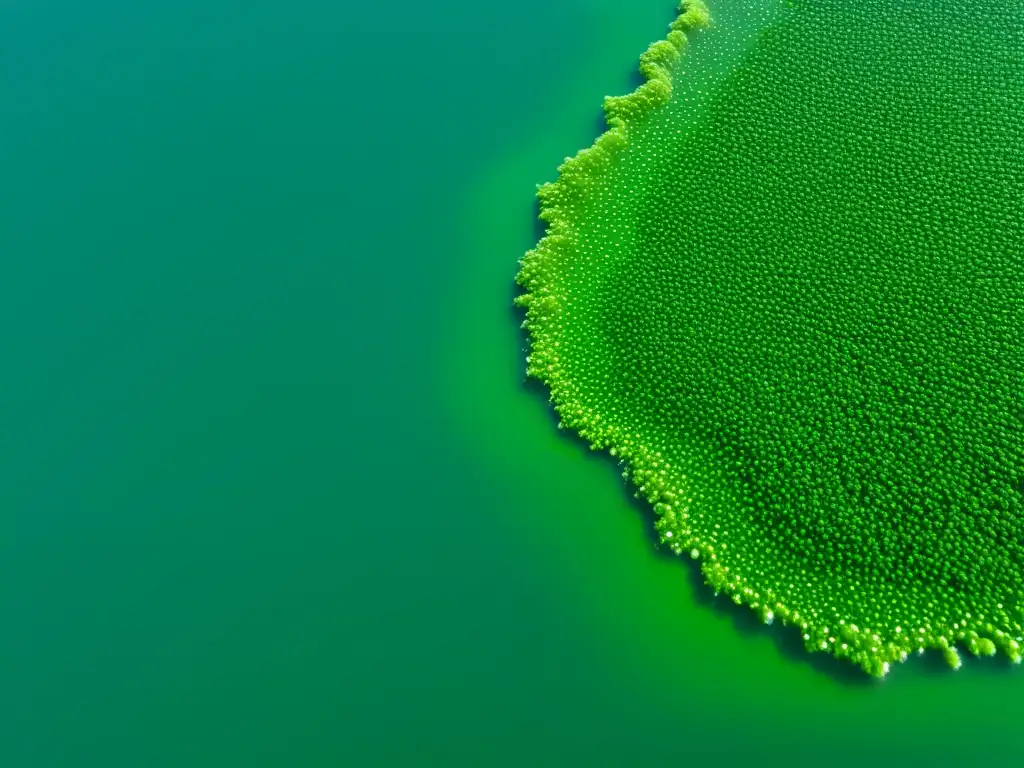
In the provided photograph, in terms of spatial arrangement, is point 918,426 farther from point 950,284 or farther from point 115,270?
point 115,270

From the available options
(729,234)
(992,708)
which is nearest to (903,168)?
(729,234)

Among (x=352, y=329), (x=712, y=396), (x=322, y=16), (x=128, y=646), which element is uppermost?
(x=322, y=16)

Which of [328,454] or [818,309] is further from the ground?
[818,309]

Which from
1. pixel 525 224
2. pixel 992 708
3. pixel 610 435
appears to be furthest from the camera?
pixel 525 224
